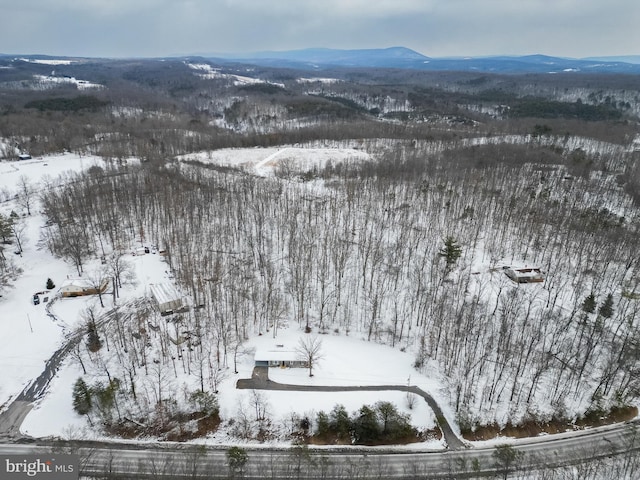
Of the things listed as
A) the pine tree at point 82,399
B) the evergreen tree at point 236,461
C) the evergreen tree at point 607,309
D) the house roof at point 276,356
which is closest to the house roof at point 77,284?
the pine tree at point 82,399

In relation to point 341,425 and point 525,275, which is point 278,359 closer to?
point 341,425

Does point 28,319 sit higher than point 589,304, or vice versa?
point 589,304

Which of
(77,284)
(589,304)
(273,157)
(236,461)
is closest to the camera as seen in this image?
(236,461)

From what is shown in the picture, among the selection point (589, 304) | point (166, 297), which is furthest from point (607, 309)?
point (166, 297)

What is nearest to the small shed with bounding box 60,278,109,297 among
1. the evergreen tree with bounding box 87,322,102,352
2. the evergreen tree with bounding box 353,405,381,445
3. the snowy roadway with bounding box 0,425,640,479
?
the evergreen tree with bounding box 87,322,102,352

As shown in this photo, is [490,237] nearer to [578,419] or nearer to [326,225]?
[326,225]
